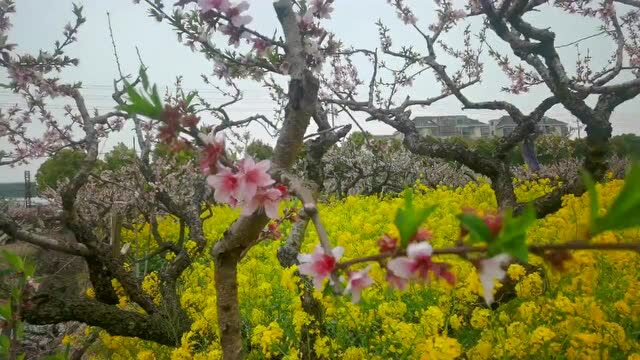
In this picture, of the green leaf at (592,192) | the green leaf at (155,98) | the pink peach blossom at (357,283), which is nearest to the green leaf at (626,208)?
the green leaf at (592,192)

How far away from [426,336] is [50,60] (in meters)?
3.84

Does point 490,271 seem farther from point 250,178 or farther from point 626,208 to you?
point 250,178

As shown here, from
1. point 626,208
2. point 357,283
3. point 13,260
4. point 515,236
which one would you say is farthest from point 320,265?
point 13,260

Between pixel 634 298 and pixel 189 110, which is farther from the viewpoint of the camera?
pixel 634 298

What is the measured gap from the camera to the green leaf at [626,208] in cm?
52

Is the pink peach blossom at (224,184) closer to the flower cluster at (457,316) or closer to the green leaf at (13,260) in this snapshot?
the flower cluster at (457,316)

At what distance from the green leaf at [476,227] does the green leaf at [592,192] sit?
120 millimetres

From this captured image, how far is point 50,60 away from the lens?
4.31 meters

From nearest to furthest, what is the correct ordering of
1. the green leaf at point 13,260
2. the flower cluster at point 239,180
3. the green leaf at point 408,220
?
the green leaf at point 408,220 → the flower cluster at point 239,180 → the green leaf at point 13,260

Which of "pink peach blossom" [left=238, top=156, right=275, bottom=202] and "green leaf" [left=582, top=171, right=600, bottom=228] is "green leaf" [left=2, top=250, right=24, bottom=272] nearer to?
"pink peach blossom" [left=238, top=156, right=275, bottom=202]

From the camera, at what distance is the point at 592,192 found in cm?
54

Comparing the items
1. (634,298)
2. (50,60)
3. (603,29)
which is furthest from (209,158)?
(603,29)

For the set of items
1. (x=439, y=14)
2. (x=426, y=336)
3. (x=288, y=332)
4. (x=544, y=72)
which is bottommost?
(x=288, y=332)

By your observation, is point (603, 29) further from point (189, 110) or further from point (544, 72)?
point (189, 110)
